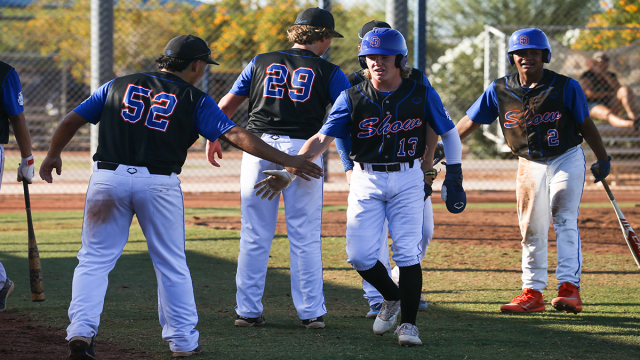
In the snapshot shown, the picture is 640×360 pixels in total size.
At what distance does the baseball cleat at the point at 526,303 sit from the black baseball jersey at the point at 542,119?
0.94 meters

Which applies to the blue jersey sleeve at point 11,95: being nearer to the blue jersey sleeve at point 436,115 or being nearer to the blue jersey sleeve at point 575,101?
→ the blue jersey sleeve at point 436,115

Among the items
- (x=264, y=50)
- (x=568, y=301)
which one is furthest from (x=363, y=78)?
(x=264, y=50)

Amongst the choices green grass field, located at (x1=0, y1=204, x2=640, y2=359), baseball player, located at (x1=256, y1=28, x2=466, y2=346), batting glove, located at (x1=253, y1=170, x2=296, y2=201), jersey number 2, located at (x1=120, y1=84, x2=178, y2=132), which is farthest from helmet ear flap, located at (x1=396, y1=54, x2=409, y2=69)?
green grass field, located at (x1=0, y1=204, x2=640, y2=359)

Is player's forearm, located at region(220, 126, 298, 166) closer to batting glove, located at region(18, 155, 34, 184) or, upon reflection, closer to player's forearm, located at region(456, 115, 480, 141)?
batting glove, located at region(18, 155, 34, 184)

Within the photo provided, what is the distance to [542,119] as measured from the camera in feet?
15.2

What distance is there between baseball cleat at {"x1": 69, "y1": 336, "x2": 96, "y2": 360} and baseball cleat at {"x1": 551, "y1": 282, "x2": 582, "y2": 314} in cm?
286

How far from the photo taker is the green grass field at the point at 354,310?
3.61 metres

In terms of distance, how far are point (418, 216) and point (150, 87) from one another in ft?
5.31

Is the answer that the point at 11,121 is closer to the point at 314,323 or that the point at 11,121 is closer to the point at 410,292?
the point at 314,323

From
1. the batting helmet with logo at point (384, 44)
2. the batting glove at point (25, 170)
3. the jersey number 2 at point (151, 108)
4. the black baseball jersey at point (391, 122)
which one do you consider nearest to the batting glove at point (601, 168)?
the black baseball jersey at point (391, 122)

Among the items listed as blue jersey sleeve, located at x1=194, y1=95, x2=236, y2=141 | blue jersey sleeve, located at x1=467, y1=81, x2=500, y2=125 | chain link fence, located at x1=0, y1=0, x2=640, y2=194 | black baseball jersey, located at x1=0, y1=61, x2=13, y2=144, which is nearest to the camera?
blue jersey sleeve, located at x1=194, y1=95, x2=236, y2=141

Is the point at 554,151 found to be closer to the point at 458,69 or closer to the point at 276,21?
the point at 276,21

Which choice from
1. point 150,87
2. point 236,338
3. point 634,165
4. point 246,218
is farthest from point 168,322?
point 634,165

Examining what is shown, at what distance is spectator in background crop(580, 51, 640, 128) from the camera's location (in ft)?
42.9
